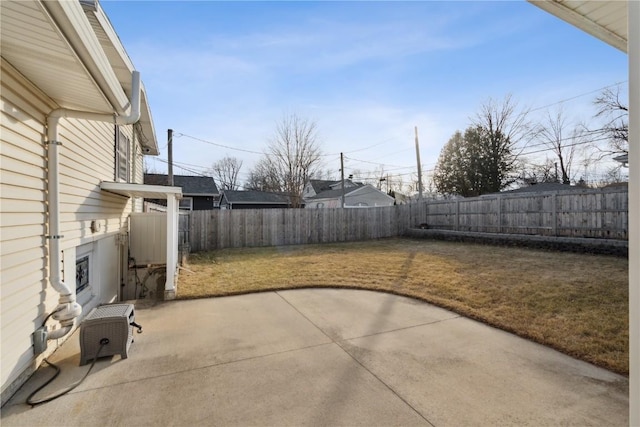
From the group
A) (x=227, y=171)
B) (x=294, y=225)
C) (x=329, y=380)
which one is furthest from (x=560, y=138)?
(x=227, y=171)

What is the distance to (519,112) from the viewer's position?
21.7 meters

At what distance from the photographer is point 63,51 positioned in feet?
7.57

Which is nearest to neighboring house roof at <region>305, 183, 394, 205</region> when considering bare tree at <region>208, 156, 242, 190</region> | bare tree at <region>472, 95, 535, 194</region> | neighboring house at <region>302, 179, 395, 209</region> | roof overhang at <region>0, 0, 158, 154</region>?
neighboring house at <region>302, 179, 395, 209</region>

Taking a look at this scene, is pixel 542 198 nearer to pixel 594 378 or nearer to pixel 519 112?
pixel 594 378

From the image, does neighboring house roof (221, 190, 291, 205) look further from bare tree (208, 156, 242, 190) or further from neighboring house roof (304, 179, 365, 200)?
bare tree (208, 156, 242, 190)

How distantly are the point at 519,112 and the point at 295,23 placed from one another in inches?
840

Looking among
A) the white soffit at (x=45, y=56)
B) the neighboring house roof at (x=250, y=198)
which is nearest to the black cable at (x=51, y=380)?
the white soffit at (x=45, y=56)

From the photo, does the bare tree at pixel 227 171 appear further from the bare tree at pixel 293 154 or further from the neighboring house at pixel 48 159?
the neighboring house at pixel 48 159

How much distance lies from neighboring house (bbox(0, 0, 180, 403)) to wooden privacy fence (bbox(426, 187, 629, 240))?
37.1 ft

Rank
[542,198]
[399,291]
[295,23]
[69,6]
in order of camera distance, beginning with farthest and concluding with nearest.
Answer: [542,198], [295,23], [399,291], [69,6]

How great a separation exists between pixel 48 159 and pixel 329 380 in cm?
359

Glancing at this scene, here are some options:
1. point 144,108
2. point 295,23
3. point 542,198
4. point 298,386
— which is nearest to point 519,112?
point 542,198

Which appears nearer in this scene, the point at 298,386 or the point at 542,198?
the point at 298,386

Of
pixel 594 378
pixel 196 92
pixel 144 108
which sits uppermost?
pixel 196 92
